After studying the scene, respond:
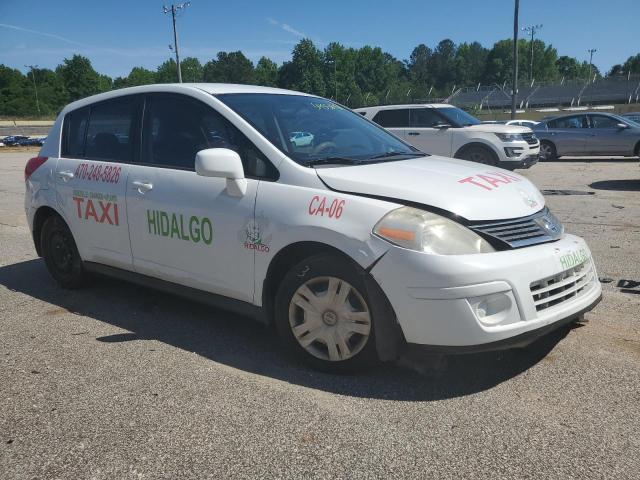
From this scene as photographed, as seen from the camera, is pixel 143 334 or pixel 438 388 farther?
pixel 143 334

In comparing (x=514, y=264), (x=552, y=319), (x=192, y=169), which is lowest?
(x=552, y=319)

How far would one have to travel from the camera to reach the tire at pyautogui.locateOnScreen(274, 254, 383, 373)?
3115 millimetres

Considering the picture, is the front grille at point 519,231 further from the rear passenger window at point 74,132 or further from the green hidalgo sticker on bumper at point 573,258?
the rear passenger window at point 74,132

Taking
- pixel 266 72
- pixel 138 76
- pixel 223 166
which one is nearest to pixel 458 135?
pixel 223 166

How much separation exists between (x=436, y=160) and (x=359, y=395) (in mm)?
1809

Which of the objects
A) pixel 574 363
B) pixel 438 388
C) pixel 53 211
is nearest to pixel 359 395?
pixel 438 388

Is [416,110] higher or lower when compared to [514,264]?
higher

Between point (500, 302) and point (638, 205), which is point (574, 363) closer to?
point (500, 302)

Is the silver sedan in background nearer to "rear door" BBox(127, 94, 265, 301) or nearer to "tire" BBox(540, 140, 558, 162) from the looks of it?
"tire" BBox(540, 140, 558, 162)

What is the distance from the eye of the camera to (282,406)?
9.86 ft

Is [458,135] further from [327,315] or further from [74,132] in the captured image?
[327,315]

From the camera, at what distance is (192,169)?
12.9 ft

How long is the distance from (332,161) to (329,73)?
112 m

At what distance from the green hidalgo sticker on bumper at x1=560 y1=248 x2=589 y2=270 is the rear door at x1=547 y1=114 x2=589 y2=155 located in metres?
16.5
